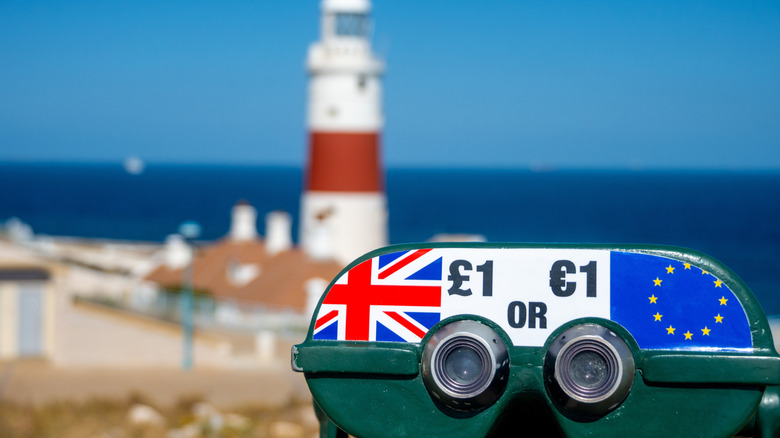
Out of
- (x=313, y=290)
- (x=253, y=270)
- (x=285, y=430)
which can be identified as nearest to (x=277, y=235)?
(x=253, y=270)

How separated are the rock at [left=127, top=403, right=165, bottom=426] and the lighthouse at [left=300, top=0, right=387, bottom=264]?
14.9 meters

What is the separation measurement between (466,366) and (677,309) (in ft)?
1.75

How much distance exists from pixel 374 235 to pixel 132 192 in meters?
142

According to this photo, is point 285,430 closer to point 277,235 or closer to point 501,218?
point 277,235

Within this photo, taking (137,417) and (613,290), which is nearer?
(613,290)

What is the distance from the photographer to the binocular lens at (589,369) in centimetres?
235

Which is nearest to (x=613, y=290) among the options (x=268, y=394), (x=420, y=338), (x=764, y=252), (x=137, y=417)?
(x=420, y=338)

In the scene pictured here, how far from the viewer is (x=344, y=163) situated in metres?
28.3

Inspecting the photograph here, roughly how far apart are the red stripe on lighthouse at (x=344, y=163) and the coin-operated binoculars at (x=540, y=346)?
2572 centimetres

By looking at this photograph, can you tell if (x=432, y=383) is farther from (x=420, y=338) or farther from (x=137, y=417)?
(x=137, y=417)

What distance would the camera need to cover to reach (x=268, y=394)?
53.3 ft

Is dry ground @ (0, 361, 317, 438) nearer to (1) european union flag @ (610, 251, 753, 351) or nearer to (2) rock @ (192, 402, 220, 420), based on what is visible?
(2) rock @ (192, 402, 220, 420)

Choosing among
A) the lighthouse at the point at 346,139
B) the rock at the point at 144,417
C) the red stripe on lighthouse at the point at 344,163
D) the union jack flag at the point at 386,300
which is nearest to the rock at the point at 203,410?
the rock at the point at 144,417

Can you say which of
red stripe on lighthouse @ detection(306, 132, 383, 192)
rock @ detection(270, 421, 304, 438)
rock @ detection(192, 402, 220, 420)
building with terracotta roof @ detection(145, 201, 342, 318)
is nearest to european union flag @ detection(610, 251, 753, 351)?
rock @ detection(270, 421, 304, 438)
